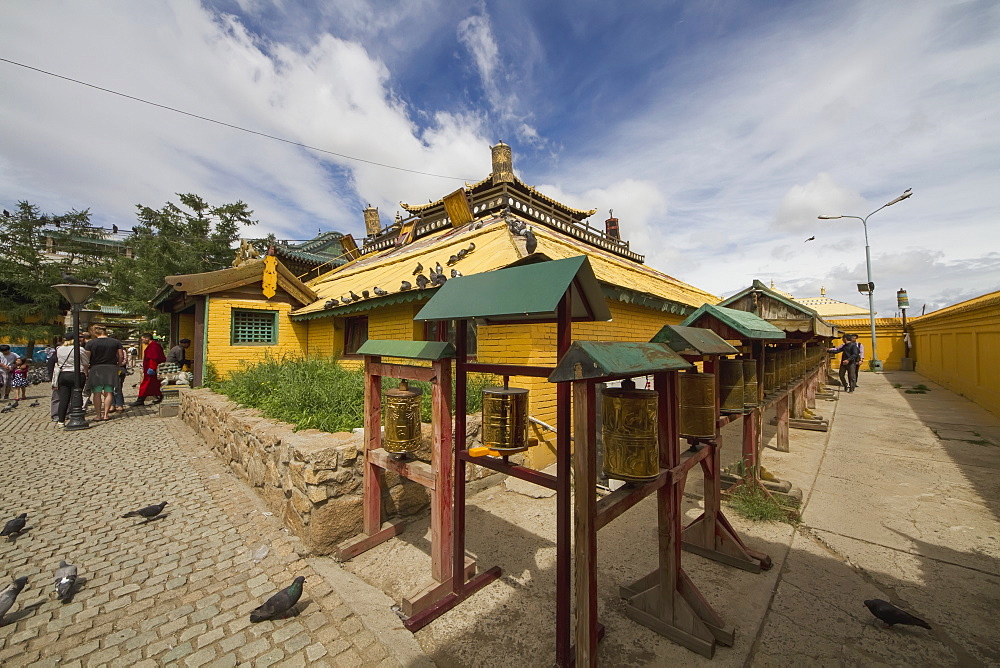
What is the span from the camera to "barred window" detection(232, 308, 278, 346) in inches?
436

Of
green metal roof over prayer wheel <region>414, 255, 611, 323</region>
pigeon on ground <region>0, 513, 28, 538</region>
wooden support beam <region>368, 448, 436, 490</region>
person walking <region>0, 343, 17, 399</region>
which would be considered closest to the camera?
green metal roof over prayer wheel <region>414, 255, 611, 323</region>

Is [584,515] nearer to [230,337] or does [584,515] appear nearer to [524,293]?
[524,293]

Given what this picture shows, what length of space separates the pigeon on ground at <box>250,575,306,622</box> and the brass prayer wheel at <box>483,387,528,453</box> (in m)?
1.88

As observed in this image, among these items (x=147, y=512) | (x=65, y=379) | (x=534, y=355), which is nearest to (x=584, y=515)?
(x=534, y=355)

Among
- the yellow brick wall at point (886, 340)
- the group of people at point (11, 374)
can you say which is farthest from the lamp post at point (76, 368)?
the yellow brick wall at point (886, 340)

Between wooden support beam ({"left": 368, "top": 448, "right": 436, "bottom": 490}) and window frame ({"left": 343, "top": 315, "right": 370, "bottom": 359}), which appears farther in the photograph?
window frame ({"left": 343, "top": 315, "right": 370, "bottom": 359})

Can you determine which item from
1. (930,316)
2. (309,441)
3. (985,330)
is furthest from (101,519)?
(930,316)

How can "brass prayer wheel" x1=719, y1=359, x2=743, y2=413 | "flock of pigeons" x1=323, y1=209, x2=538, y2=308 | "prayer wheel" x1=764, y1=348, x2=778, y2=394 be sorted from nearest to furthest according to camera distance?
"brass prayer wheel" x1=719, y1=359, x2=743, y2=413
"prayer wheel" x1=764, y1=348, x2=778, y2=394
"flock of pigeons" x1=323, y1=209, x2=538, y2=308

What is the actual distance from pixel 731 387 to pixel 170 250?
27.2m

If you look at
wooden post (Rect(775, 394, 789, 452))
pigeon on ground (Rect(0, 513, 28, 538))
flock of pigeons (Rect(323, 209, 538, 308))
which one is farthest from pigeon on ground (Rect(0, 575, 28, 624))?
wooden post (Rect(775, 394, 789, 452))

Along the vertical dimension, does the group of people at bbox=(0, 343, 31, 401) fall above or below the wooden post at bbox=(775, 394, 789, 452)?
above

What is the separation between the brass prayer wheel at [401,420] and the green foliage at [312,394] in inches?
63.7

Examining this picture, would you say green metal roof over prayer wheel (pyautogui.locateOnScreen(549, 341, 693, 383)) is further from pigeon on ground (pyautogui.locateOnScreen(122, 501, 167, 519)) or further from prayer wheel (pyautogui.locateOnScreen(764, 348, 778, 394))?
pigeon on ground (pyautogui.locateOnScreen(122, 501, 167, 519))

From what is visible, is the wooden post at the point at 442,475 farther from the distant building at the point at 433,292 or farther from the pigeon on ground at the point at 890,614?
the pigeon on ground at the point at 890,614
